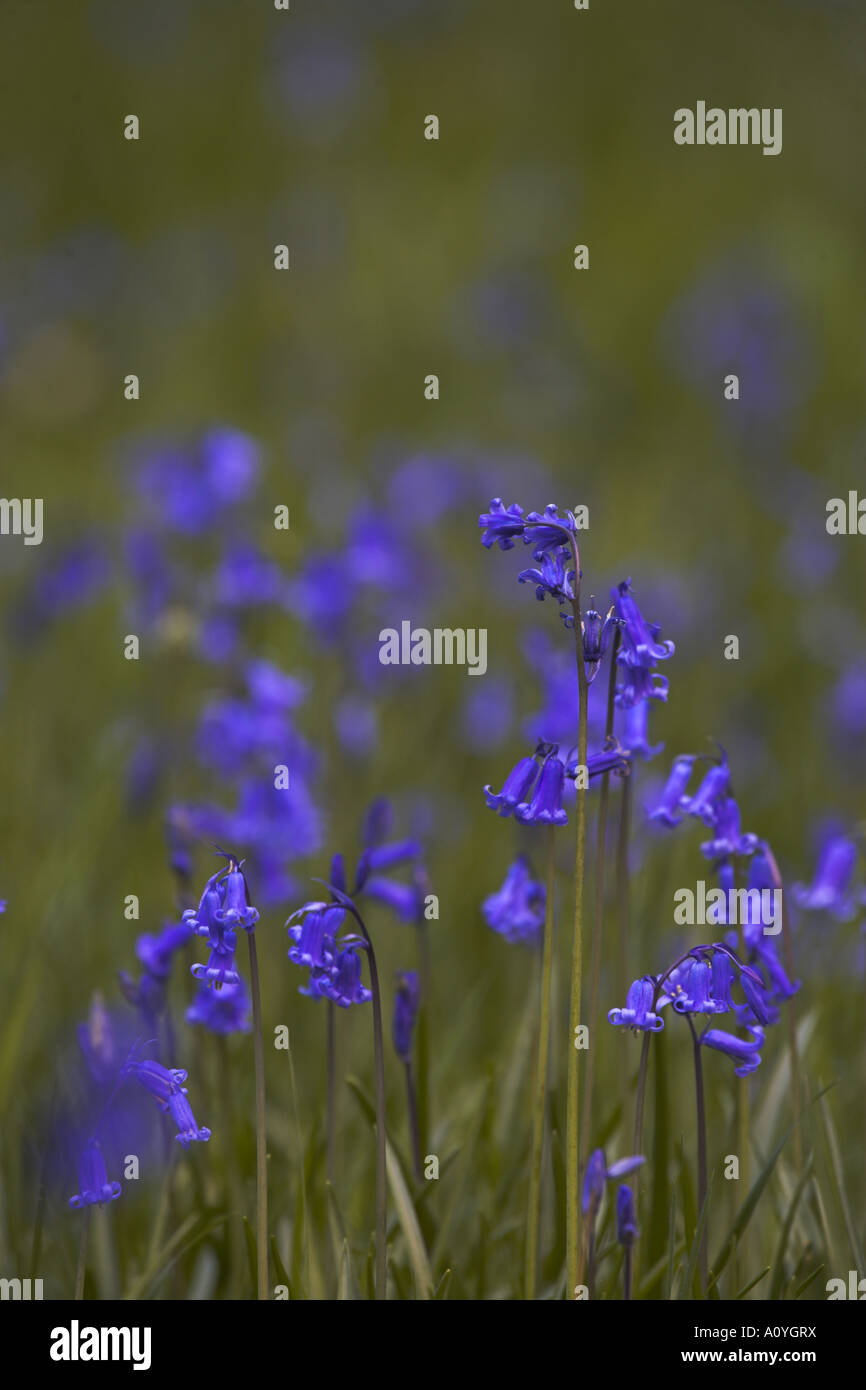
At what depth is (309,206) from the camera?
45.9 feet

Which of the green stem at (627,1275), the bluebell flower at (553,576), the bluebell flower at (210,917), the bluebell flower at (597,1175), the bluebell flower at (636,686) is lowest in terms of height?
the green stem at (627,1275)

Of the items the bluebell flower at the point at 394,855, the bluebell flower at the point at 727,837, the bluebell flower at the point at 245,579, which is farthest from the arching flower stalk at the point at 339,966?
the bluebell flower at the point at 245,579

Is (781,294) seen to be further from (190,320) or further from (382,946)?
(382,946)

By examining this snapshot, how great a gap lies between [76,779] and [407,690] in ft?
4.99

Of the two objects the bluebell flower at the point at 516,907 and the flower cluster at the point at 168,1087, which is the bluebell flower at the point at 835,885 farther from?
the flower cluster at the point at 168,1087

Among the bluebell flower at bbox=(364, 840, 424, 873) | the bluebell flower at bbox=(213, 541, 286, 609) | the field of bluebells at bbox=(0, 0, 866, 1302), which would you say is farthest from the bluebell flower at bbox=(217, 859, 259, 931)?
the bluebell flower at bbox=(213, 541, 286, 609)

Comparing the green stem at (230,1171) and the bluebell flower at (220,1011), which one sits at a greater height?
the bluebell flower at (220,1011)

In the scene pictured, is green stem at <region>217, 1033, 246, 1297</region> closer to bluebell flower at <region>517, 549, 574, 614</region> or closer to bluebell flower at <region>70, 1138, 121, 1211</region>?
bluebell flower at <region>70, 1138, 121, 1211</region>

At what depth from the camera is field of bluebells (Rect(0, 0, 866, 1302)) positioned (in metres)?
2.81

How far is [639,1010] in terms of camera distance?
234cm

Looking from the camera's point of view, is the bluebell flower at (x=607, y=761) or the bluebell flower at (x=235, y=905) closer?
the bluebell flower at (x=235, y=905)

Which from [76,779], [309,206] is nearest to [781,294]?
[309,206]

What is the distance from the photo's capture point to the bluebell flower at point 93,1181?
2.40 m

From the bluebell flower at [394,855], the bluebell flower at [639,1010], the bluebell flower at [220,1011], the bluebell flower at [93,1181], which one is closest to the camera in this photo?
the bluebell flower at [639,1010]
